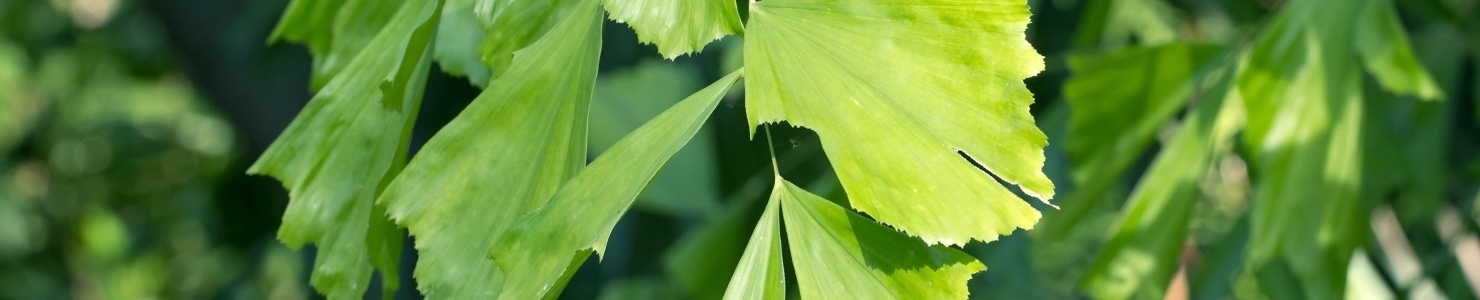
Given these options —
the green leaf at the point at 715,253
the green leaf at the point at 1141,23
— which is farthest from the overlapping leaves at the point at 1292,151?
the green leaf at the point at 1141,23

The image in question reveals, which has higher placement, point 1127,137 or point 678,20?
point 678,20

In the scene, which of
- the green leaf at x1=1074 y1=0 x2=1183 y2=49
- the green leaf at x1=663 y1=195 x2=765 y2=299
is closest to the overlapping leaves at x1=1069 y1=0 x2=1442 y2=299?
the green leaf at x1=663 y1=195 x2=765 y2=299

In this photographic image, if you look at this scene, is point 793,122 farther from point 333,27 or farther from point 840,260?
point 333,27

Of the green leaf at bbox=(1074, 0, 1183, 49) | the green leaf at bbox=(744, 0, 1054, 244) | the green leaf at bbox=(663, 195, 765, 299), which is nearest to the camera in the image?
the green leaf at bbox=(744, 0, 1054, 244)

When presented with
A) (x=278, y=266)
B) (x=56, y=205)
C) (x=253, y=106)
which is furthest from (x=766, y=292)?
(x=56, y=205)

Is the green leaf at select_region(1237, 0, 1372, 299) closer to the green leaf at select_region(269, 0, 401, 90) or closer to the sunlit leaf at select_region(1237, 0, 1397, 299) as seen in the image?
the sunlit leaf at select_region(1237, 0, 1397, 299)

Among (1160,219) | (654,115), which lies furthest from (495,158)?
(654,115)
